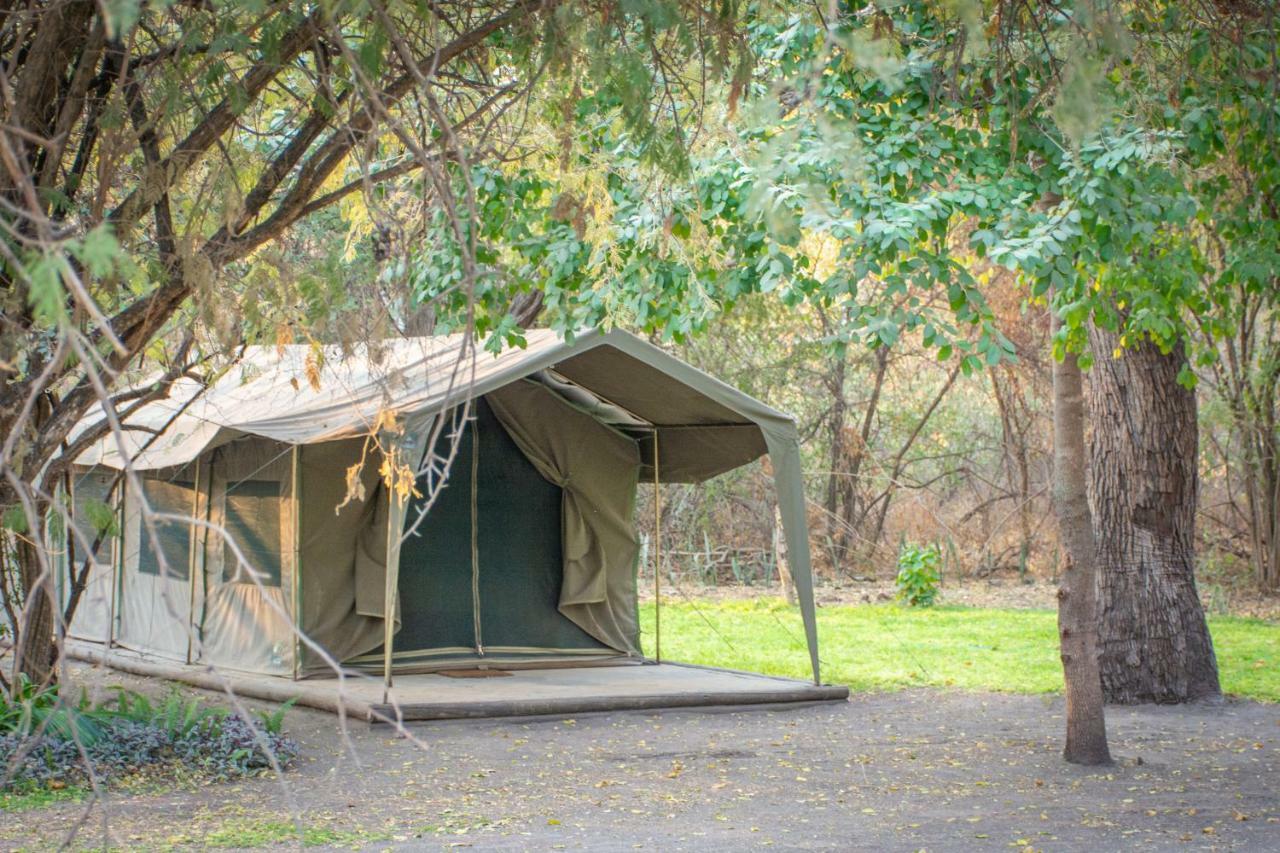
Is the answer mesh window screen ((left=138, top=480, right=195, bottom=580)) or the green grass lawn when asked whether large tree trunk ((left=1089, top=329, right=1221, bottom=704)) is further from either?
mesh window screen ((left=138, top=480, right=195, bottom=580))

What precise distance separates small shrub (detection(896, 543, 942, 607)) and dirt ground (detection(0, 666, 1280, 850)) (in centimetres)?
590

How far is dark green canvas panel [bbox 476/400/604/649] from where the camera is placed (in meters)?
9.58

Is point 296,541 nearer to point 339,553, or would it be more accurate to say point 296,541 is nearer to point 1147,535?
point 339,553

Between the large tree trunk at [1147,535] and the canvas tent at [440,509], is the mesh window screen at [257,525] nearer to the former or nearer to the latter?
the canvas tent at [440,509]

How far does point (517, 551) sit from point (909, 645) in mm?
3261

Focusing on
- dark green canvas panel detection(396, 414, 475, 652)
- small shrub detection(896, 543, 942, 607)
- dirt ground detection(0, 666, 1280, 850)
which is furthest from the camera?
small shrub detection(896, 543, 942, 607)

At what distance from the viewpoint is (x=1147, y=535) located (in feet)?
25.2

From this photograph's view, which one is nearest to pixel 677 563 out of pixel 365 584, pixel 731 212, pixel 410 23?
pixel 365 584

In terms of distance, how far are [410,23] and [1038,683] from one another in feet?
19.1

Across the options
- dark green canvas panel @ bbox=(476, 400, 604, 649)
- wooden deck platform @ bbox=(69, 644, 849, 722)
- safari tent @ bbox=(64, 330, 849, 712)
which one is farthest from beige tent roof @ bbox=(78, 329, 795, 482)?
wooden deck platform @ bbox=(69, 644, 849, 722)

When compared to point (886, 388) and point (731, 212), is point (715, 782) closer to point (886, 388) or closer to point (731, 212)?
point (731, 212)

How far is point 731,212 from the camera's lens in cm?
625

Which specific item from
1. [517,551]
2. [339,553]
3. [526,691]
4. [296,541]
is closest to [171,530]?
[339,553]

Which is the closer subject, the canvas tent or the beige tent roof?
the beige tent roof
